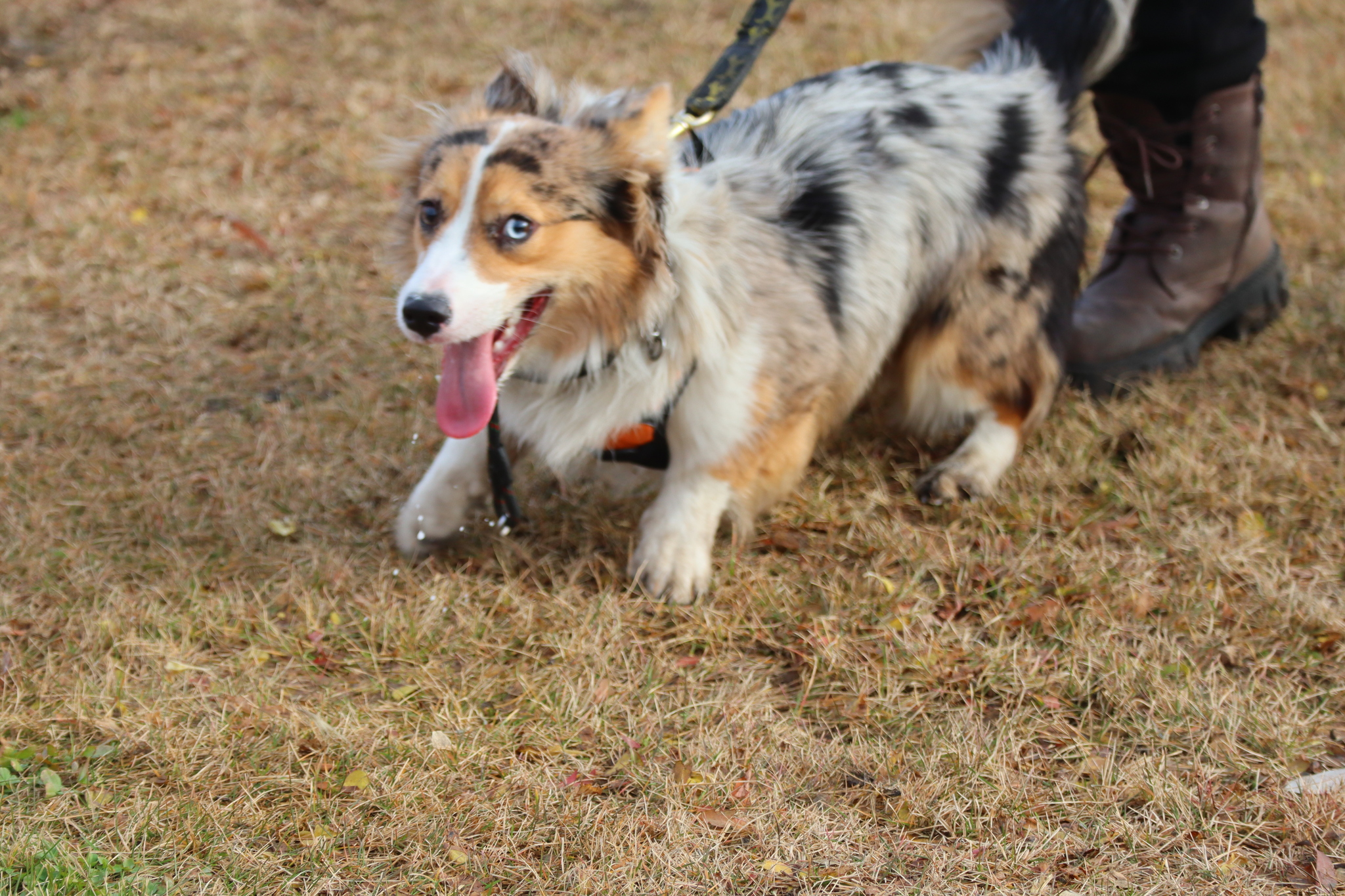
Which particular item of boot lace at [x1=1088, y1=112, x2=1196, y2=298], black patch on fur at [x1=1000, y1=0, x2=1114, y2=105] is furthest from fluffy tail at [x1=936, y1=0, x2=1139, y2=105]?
boot lace at [x1=1088, y1=112, x2=1196, y2=298]

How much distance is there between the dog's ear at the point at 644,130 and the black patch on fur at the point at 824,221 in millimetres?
470

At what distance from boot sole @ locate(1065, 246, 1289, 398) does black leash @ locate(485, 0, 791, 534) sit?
1267 millimetres

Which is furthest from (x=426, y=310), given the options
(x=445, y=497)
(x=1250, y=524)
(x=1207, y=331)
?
(x=1207, y=331)

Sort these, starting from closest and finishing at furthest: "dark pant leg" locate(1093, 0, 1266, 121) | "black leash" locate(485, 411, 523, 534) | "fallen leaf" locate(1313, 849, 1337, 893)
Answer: "fallen leaf" locate(1313, 849, 1337, 893)
"black leash" locate(485, 411, 523, 534)
"dark pant leg" locate(1093, 0, 1266, 121)

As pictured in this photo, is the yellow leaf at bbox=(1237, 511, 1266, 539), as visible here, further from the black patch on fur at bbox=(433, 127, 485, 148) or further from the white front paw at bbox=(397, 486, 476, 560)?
the black patch on fur at bbox=(433, 127, 485, 148)

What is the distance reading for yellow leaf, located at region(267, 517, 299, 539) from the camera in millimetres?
2777

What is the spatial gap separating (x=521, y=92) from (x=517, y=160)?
0.34m

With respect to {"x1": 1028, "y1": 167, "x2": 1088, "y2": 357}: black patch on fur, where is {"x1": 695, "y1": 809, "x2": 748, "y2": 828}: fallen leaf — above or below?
below

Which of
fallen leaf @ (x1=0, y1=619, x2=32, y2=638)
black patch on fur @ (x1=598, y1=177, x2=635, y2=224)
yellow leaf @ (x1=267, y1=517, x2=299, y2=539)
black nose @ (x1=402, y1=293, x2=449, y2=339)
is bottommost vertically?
fallen leaf @ (x1=0, y1=619, x2=32, y2=638)

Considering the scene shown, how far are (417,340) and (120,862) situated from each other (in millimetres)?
1017

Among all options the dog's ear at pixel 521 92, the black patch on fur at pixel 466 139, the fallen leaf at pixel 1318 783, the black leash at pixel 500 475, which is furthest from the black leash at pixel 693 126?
the fallen leaf at pixel 1318 783

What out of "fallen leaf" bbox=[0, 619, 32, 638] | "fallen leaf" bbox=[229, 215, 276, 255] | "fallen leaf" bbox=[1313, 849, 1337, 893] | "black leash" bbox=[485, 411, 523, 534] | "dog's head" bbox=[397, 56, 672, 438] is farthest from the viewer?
"fallen leaf" bbox=[229, 215, 276, 255]

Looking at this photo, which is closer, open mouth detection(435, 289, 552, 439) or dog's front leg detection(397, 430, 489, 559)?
Answer: open mouth detection(435, 289, 552, 439)

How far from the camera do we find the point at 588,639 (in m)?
2.46
